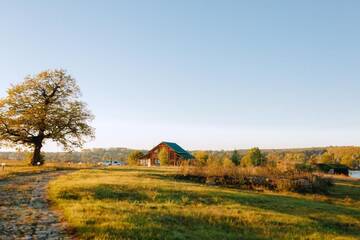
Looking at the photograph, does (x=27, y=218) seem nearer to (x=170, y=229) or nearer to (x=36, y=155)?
(x=170, y=229)

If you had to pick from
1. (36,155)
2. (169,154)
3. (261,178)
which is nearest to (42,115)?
(36,155)

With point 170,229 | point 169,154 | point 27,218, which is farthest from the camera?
point 169,154

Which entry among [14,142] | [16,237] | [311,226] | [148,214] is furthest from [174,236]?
[14,142]

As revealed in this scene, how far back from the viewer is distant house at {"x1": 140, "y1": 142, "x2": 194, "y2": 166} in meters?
81.8

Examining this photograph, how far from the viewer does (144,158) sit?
287 ft

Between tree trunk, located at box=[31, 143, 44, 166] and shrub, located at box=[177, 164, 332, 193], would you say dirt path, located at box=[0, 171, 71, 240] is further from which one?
tree trunk, located at box=[31, 143, 44, 166]

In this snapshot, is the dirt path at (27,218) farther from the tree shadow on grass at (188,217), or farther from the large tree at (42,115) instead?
the large tree at (42,115)

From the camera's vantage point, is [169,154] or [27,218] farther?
[169,154]

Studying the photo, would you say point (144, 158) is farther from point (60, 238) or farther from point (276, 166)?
point (60, 238)

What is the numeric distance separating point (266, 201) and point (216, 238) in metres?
9.80

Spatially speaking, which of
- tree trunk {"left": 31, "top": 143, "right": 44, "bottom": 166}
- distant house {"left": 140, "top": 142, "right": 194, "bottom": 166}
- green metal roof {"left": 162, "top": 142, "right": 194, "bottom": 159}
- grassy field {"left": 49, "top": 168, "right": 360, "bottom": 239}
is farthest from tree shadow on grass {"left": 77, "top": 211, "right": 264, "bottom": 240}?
green metal roof {"left": 162, "top": 142, "right": 194, "bottom": 159}

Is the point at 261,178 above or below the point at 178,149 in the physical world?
below

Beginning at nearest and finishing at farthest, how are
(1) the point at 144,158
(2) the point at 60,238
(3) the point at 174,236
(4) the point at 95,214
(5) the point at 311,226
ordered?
(2) the point at 60,238, (3) the point at 174,236, (4) the point at 95,214, (5) the point at 311,226, (1) the point at 144,158

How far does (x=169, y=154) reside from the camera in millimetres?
82375
